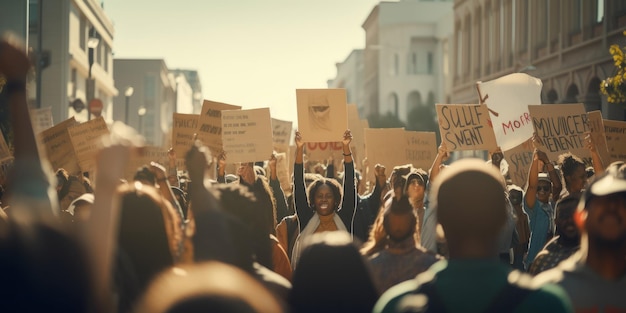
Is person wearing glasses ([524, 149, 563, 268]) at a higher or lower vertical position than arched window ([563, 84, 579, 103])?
lower

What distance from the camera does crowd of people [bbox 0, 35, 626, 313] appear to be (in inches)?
111

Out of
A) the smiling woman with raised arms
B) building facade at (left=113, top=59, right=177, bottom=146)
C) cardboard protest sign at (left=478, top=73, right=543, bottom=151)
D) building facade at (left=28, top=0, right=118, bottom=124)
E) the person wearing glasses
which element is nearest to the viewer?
the smiling woman with raised arms

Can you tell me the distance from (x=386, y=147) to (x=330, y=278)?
35.9ft

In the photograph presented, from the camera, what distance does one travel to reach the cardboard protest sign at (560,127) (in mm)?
11094

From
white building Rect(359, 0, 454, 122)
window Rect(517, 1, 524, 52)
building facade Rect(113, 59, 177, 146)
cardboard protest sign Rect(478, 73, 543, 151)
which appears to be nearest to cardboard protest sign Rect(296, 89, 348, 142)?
cardboard protest sign Rect(478, 73, 543, 151)

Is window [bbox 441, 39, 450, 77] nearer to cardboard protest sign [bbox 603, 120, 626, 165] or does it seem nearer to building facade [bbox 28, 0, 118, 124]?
building facade [bbox 28, 0, 118, 124]

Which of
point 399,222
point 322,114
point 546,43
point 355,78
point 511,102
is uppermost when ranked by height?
point 355,78

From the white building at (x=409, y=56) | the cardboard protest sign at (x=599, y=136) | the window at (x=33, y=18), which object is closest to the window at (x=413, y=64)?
the white building at (x=409, y=56)

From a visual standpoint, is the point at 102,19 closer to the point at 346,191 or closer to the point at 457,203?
the point at 346,191

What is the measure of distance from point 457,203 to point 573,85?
34.0 m

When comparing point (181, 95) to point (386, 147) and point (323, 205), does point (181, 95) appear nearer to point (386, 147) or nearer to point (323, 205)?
point (386, 147)

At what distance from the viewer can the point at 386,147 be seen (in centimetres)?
1386

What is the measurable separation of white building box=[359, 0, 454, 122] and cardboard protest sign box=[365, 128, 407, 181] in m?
80.1

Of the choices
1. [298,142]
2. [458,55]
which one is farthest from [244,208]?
[458,55]
